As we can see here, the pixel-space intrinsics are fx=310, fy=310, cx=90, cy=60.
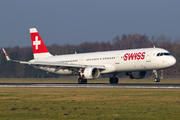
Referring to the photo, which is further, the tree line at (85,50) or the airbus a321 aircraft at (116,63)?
the tree line at (85,50)

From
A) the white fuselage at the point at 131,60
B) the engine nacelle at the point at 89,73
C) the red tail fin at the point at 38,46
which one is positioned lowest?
the engine nacelle at the point at 89,73

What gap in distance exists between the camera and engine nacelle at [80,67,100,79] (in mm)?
41969

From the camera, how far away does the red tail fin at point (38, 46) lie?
178 ft

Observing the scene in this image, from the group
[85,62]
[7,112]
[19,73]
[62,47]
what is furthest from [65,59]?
[62,47]

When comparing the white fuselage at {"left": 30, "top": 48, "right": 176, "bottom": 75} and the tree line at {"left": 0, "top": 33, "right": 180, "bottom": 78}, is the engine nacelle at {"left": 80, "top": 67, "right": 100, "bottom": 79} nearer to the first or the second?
the white fuselage at {"left": 30, "top": 48, "right": 176, "bottom": 75}

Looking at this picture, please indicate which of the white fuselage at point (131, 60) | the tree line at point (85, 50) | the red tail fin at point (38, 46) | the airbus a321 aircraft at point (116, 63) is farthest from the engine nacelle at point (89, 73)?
the tree line at point (85, 50)

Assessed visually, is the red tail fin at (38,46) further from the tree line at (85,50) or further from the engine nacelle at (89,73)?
the tree line at (85,50)

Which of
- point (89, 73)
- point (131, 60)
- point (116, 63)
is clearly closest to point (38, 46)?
point (89, 73)

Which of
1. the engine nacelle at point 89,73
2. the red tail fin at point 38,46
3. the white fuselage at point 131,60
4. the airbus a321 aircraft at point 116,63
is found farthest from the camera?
the red tail fin at point 38,46

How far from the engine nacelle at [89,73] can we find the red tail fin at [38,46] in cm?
1258

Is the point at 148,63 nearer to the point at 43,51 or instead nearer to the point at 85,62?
the point at 85,62

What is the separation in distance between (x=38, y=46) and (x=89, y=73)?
52.6 feet

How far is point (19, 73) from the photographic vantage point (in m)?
117

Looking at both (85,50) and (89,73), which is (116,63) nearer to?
(89,73)
